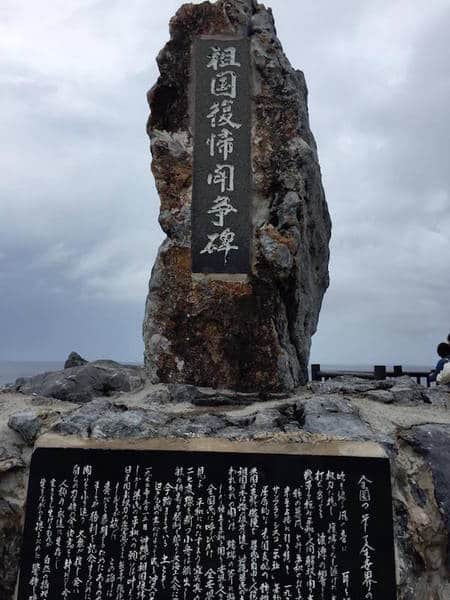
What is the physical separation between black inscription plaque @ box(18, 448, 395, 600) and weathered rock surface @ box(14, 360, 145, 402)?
3.76ft

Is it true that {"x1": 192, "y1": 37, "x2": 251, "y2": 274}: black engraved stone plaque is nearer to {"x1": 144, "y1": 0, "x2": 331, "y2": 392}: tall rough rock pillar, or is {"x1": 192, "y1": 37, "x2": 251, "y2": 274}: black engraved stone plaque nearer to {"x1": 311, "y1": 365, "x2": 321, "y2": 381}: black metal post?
{"x1": 144, "y1": 0, "x2": 331, "y2": 392}: tall rough rock pillar

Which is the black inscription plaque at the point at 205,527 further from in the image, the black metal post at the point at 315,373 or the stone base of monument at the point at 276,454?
the black metal post at the point at 315,373

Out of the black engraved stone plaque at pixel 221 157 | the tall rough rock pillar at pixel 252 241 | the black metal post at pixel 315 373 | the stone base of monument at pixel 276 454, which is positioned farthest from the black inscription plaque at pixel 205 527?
the black metal post at pixel 315 373

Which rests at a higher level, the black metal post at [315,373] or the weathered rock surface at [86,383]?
the black metal post at [315,373]

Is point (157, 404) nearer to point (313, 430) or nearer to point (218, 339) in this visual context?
point (218, 339)

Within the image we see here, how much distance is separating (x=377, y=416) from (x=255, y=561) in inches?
54.7

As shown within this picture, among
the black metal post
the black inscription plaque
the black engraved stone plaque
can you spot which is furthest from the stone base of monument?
the black metal post

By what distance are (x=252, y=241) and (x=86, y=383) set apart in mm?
1898

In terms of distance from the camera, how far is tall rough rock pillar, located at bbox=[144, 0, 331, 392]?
4270mm

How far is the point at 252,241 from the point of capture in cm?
439

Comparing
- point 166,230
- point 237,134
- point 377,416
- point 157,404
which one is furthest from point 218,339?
point 237,134

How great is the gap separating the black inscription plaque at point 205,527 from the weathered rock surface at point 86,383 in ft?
3.76

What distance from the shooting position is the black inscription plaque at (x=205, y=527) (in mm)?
2764

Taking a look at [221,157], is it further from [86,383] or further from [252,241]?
[86,383]
